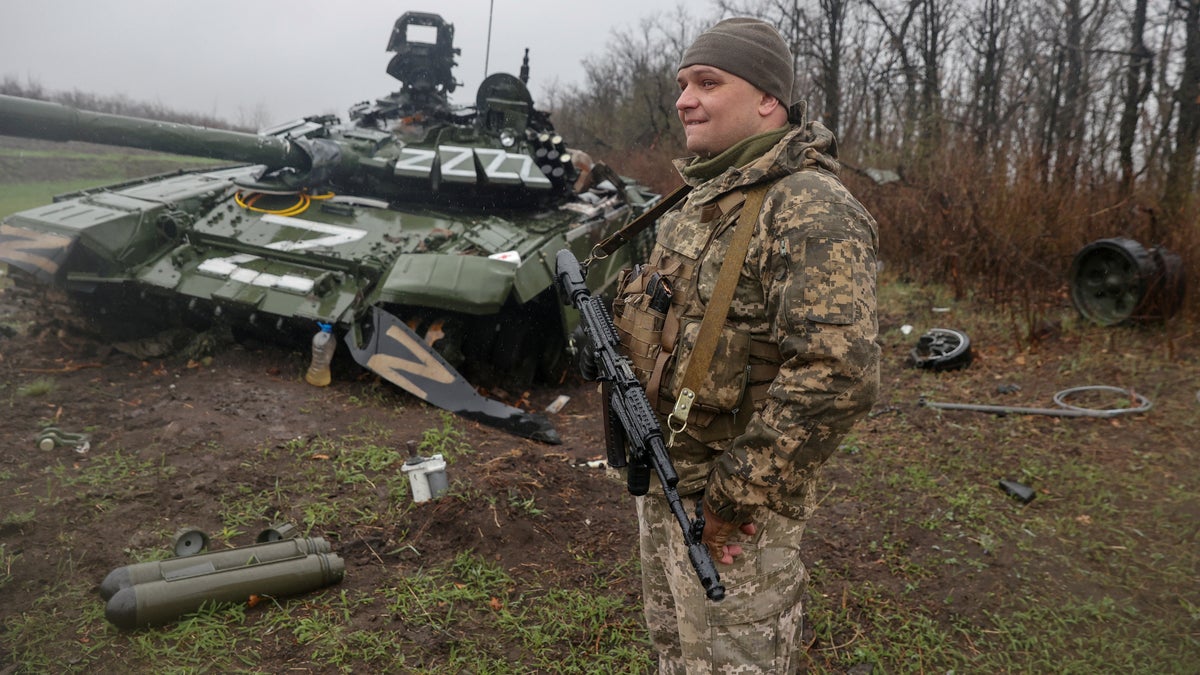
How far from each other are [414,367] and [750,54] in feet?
13.2

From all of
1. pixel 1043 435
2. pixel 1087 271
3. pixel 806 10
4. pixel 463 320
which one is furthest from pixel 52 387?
pixel 806 10

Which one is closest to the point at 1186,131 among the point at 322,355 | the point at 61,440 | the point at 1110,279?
the point at 1110,279

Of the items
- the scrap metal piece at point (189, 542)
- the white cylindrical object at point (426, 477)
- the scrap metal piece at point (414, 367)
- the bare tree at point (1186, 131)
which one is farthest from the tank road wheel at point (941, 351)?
the scrap metal piece at point (189, 542)

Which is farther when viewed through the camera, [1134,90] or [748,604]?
[1134,90]

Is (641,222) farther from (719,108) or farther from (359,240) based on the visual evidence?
(359,240)

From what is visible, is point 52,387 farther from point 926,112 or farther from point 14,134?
point 926,112

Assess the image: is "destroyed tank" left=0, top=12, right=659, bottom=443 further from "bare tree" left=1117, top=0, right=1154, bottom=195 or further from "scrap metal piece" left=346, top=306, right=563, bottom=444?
"bare tree" left=1117, top=0, right=1154, bottom=195

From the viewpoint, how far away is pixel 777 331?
1881mm

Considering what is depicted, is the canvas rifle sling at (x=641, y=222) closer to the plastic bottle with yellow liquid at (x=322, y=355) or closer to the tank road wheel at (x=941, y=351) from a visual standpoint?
→ the plastic bottle with yellow liquid at (x=322, y=355)

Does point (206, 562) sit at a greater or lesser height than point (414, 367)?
lesser

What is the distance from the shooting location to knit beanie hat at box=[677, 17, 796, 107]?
201cm

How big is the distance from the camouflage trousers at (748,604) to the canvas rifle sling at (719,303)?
1.15ft

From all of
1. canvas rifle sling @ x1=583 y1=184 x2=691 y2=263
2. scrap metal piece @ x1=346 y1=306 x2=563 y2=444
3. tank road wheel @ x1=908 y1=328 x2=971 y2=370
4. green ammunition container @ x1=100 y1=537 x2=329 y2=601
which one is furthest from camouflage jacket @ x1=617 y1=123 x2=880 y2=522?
tank road wheel @ x1=908 y1=328 x2=971 y2=370

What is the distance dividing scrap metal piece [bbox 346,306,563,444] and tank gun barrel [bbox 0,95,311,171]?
1789 mm
